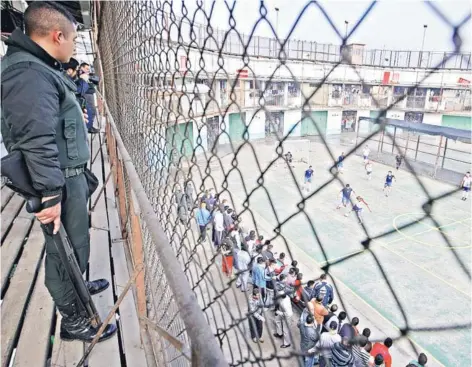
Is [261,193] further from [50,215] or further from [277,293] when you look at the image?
[277,293]

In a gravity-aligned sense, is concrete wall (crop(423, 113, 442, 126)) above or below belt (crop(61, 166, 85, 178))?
below

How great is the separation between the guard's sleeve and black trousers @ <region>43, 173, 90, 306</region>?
0.24 metres

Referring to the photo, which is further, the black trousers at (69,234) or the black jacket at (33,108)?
the black trousers at (69,234)

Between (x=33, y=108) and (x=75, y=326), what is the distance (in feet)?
3.03

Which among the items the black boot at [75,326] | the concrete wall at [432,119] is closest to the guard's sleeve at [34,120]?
the black boot at [75,326]

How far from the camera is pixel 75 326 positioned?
5.06 feet

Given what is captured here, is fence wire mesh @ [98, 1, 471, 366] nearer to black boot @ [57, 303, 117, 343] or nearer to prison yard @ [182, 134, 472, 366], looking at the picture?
prison yard @ [182, 134, 472, 366]

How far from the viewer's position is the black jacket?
1184 millimetres

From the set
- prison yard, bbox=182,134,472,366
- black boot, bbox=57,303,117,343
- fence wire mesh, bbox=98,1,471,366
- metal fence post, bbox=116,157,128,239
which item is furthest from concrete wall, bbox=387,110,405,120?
prison yard, bbox=182,134,472,366

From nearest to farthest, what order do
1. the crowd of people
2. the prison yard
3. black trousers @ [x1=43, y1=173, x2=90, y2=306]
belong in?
the crowd of people
black trousers @ [x1=43, y1=173, x2=90, y2=306]
the prison yard

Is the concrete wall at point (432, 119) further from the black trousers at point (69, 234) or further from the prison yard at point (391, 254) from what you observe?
the black trousers at point (69, 234)

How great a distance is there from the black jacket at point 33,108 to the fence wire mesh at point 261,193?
0.41 m

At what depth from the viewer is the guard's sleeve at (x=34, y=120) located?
1.18 meters

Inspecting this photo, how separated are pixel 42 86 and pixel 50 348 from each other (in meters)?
1.10
